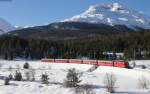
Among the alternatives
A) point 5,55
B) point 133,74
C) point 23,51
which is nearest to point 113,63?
point 133,74

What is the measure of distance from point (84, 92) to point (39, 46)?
6057 inches

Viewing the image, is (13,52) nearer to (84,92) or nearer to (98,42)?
(98,42)

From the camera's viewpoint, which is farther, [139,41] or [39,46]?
[39,46]

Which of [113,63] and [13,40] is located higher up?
[13,40]

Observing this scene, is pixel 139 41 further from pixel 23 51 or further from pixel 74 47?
pixel 23 51

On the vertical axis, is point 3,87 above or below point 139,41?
below

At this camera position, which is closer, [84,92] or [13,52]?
[84,92]

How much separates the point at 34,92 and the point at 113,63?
153 ft

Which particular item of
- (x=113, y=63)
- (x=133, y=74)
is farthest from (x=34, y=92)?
(x=113, y=63)

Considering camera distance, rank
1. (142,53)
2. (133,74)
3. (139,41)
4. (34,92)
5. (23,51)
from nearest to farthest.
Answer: (34,92) → (133,74) → (142,53) → (139,41) → (23,51)

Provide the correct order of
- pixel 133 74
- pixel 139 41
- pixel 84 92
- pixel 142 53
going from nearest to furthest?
pixel 84 92 < pixel 133 74 < pixel 142 53 < pixel 139 41

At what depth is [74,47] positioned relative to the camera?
16988 centimetres

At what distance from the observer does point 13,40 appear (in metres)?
180

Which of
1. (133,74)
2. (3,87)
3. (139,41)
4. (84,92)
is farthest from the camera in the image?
(139,41)
